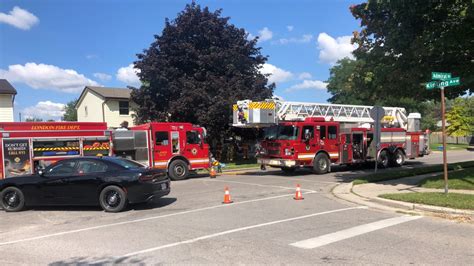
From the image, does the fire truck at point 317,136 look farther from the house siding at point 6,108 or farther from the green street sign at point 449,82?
the house siding at point 6,108

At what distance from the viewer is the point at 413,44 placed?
12.6 m

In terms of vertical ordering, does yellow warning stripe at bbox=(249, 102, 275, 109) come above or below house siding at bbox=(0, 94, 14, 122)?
below

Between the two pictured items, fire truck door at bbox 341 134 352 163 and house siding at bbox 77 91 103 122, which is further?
house siding at bbox 77 91 103 122

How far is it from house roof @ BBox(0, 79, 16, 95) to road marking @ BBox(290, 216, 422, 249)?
2565 cm

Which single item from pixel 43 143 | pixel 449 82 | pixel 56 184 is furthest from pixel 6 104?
pixel 449 82

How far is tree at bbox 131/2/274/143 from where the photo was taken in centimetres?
2616

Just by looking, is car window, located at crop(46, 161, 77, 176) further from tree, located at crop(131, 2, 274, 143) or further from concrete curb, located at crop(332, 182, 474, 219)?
tree, located at crop(131, 2, 274, 143)

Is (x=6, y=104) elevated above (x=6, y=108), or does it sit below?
above

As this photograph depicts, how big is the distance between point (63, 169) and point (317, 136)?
39.0 feet

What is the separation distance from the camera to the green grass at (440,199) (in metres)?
9.63

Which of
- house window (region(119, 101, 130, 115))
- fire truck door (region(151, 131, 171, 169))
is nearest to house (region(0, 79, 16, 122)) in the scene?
house window (region(119, 101, 130, 115))

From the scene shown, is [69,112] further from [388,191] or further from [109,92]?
[388,191]

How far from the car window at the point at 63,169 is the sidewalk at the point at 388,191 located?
7.38 meters

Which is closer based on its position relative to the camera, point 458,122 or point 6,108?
point 6,108
